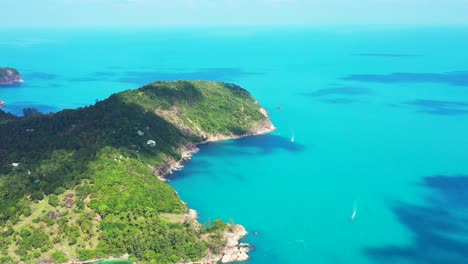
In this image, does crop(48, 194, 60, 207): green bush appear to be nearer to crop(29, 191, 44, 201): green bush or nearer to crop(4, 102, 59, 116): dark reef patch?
crop(29, 191, 44, 201): green bush

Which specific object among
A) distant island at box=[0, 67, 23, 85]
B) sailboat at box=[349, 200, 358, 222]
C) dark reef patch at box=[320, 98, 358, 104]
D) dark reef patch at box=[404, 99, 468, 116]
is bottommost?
distant island at box=[0, 67, 23, 85]

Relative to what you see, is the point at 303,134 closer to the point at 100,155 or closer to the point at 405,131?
the point at 405,131

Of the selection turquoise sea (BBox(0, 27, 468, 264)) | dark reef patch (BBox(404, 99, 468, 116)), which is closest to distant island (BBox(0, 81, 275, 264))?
turquoise sea (BBox(0, 27, 468, 264))

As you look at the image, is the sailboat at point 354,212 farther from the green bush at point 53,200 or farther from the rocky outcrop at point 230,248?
the green bush at point 53,200

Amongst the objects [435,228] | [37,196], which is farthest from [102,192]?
[435,228]

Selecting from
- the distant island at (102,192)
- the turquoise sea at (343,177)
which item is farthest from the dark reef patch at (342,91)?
the distant island at (102,192)

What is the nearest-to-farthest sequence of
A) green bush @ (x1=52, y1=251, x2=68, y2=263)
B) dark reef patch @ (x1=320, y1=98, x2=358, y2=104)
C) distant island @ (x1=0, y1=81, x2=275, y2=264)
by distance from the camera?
green bush @ (x1=52, y1=251, x2=68, y2=263) < distant island @ (x1=0, y1=81, x2=275, y2=264) < dark reef patch @ (x1=320, y1=98, x2=358, y2=104)
